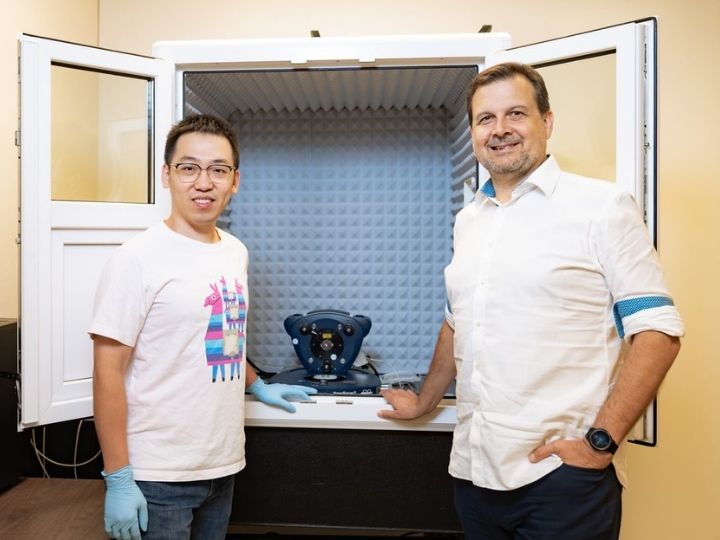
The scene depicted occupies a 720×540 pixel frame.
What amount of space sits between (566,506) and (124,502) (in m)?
1.04

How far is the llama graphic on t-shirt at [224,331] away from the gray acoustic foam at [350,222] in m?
1.22

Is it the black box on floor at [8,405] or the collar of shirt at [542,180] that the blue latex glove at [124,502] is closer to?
the black box on floor at [8,405]

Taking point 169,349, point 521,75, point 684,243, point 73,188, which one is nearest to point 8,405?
point 73,188

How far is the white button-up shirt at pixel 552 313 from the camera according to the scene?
1.20 m

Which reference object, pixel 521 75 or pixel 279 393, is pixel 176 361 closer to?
pixel 279 393

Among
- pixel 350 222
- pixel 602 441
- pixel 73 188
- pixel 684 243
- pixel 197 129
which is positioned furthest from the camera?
pixel 350 222

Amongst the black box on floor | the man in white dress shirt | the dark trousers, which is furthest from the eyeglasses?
the dark trousers

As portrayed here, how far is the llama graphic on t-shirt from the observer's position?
136 centimetres

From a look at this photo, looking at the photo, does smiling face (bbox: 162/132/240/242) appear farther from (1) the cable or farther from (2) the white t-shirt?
(1) the cable

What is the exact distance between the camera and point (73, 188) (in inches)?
67.4

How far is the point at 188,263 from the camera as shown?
53.7 inches

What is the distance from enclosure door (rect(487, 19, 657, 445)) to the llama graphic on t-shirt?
1116mm

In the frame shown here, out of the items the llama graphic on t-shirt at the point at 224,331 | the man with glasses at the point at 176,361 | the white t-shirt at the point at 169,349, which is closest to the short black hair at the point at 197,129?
the man with glasses at the point at 176,361

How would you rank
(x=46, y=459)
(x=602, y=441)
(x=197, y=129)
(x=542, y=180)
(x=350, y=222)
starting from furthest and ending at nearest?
(x=350, y=222), (x=46, y=459), (x=197, y=129), (x=542, y=180), (x=602, y=441)
